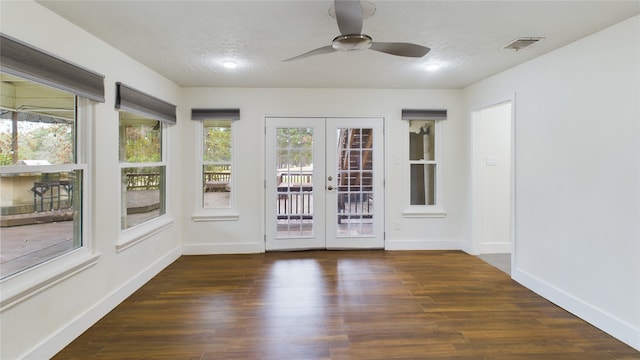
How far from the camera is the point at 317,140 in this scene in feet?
14.6

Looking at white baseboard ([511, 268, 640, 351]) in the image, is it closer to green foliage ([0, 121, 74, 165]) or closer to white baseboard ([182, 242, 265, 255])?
white baseboard ([182, 242, 265, 255])

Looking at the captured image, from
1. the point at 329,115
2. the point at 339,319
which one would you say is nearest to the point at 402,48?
the point at 339,319

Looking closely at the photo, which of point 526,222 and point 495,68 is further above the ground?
point 495,68

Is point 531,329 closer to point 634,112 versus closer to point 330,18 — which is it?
point 634,112

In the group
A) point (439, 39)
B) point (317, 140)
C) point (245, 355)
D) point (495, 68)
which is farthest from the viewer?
point (317, 140)

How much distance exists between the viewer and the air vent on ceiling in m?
2.61

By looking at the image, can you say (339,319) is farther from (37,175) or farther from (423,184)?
(423,184)

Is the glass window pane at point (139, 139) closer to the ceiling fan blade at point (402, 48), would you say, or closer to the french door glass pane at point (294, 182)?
the french door glass pane at point (294, 182)

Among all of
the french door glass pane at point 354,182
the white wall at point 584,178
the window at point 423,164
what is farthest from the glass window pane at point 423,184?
the white wall at point 584,178

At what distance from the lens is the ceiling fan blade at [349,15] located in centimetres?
174

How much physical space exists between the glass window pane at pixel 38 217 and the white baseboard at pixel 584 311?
4173mm

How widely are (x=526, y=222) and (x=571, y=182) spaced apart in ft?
2.24

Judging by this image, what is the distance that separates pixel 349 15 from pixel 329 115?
2603mm

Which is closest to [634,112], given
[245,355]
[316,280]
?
[316,280]
